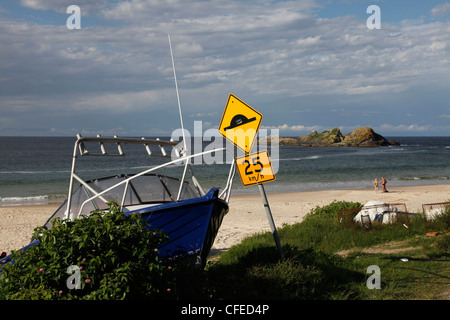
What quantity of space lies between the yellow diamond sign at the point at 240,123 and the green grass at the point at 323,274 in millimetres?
1883

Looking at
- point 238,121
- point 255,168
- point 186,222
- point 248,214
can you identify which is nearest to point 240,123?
point 238,121

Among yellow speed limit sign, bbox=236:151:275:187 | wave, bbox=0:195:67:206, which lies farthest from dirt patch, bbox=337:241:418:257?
wave, bbox=0:195:67:206

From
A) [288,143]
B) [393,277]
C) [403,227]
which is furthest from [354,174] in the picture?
[288,143]

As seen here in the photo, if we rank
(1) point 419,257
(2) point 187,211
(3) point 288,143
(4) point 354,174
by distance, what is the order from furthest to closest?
1. (3) point 288,143
2. (4) point 354,174
3. (1) point 419,257
4. (2) point 187,211

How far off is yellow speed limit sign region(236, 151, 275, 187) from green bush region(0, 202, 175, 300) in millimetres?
1858

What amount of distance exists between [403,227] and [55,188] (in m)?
33.2

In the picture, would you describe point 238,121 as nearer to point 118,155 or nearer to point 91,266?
point 118,155

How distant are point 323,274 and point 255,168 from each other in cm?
205

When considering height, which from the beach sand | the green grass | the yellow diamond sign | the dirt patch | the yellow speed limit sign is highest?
the yellow diamond sign

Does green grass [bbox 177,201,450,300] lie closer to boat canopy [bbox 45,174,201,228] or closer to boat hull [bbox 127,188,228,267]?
boat hull [bbox 127,188,228,267]

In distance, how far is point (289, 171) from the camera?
53250 millimetres

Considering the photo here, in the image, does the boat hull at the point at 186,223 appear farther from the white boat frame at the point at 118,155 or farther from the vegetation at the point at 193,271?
the white boat frame at the point at 118,155

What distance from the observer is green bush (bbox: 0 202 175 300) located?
4535mm
